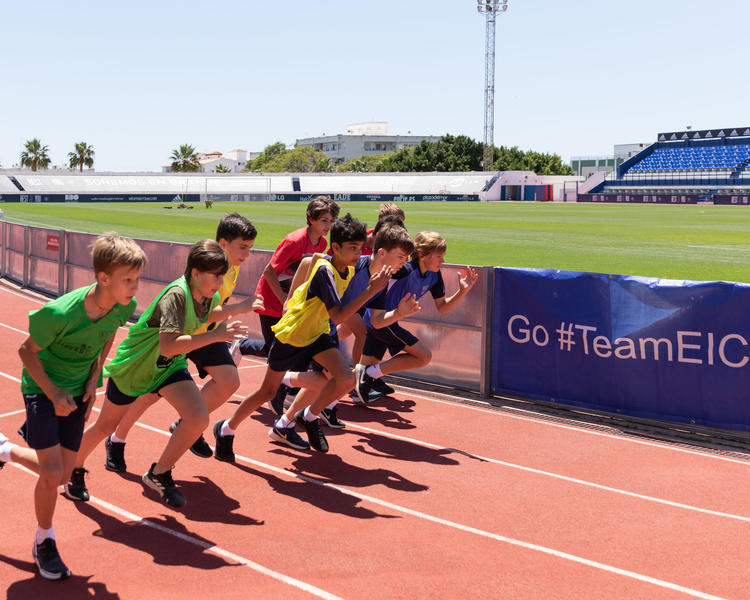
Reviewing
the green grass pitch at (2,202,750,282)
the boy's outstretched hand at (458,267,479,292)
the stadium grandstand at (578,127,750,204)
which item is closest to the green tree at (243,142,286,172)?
the stadium grandstand at (578,127,750,204)

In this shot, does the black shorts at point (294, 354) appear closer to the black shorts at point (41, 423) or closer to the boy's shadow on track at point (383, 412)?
the boy's shadow on track at point (383, 412)

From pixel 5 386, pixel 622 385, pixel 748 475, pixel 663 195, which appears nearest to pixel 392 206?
pixel 622 385

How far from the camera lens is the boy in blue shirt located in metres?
7.68

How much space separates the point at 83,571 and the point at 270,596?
3.65 feet

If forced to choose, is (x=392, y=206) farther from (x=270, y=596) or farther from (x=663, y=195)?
(x=663, y=195)

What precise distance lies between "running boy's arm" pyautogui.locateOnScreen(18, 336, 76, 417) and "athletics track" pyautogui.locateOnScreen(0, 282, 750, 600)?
0.99m

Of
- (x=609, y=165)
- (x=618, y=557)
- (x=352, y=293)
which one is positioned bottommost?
(x=618, y=557)

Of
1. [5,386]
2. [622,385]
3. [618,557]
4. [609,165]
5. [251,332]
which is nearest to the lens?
[618,557]

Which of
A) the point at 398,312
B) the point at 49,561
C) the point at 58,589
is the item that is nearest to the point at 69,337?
the point at 49,561

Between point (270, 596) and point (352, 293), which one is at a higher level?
point (352, 293)

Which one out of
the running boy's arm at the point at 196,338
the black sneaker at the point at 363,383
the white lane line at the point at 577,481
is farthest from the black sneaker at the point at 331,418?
the running boy's arm at the point at 196,338

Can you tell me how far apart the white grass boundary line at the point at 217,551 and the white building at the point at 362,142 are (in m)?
179

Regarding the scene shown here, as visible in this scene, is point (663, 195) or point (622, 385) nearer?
point (622, 385)

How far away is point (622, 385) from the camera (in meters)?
8.20
